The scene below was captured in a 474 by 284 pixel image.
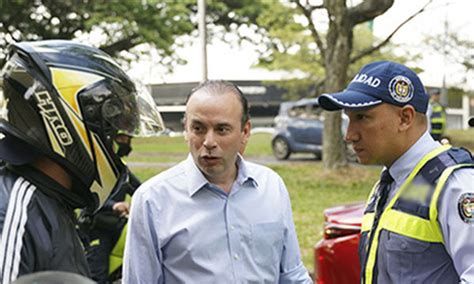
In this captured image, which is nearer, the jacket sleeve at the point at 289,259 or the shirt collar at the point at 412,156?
the shirt collar at the point at 412,156

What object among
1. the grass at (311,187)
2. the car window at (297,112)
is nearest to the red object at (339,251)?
the grass at (311,187)

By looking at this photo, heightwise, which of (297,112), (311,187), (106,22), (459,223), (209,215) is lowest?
(297,112)

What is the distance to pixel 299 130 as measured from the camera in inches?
793

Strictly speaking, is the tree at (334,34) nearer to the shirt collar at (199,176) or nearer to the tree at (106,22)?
the tree at (106,22)

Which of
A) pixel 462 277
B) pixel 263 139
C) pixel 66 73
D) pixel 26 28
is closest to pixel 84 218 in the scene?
pixel 66 73

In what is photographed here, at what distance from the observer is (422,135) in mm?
2555

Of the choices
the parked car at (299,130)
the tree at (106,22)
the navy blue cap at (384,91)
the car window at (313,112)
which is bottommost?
the parked car at (299,130)

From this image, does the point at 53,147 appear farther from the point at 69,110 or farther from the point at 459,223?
the point at 459,223

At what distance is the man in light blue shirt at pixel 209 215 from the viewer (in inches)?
97.5

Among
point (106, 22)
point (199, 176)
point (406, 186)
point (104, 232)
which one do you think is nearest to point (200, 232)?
point (199, 176)

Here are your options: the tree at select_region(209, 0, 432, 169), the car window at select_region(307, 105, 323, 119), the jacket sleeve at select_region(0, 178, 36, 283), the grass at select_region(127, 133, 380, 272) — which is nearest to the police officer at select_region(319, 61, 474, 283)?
the jacket sleeve at select_region(0, 178, 36, 283)

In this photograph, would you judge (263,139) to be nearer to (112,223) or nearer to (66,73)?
(112,223)

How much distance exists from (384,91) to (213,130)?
63 cm

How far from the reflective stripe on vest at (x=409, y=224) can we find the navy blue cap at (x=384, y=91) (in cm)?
21
